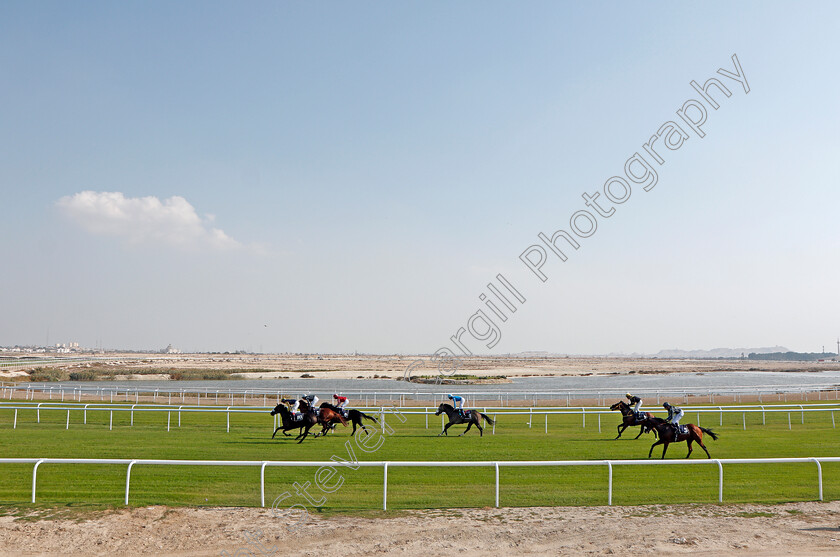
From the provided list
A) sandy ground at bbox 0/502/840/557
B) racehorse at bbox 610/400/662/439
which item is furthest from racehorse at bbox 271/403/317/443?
racehorse at bbox 610/400/662/439

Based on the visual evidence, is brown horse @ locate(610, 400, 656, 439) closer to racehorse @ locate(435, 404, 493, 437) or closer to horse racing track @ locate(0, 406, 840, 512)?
horse racing track @ locate(0, 406, 840, 512)

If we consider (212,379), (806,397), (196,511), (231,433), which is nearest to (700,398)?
(806,397)

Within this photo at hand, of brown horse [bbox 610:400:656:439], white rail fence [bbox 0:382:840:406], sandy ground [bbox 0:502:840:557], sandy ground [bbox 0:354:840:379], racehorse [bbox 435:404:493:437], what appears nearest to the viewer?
sandy ground [bbox 0:502:840:557]

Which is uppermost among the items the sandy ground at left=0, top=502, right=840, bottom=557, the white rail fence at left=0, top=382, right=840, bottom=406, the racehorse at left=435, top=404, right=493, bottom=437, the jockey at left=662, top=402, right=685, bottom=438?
the jockey at left=662, top=402, right=685, bottom=438

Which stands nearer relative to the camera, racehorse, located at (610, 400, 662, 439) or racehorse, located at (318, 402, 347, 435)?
racehorse, located at (610, 400, 662, 439)

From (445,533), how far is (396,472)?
12.3 ft

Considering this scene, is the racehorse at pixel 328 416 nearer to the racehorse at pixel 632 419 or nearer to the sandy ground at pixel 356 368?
the racehorse at pixel 632 419

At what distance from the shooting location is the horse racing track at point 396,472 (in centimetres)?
843

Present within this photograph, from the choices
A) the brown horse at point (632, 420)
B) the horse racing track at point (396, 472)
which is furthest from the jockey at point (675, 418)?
the brown horse at point (632, 420)

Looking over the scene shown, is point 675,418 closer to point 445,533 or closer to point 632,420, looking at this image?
point 632,420

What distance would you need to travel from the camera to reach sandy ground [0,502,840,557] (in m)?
6.36

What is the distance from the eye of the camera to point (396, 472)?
10.5m

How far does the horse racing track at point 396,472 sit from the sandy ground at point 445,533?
2.06 ft

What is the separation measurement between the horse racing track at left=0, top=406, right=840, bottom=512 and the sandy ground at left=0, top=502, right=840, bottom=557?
2.06 ft
